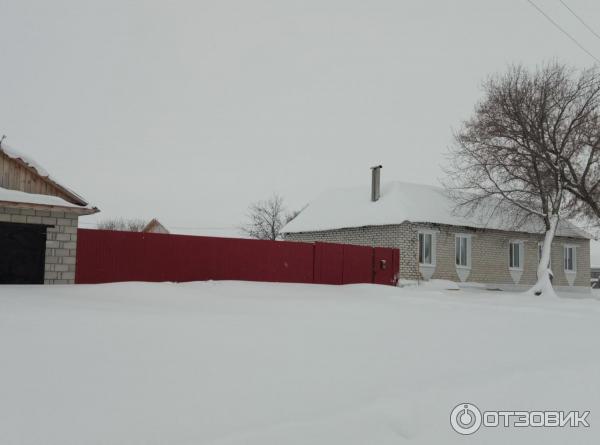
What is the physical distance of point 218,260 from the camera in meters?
15.7

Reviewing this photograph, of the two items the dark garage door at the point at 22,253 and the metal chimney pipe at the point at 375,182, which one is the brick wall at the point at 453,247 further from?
the dark garage door at the point at 22,253

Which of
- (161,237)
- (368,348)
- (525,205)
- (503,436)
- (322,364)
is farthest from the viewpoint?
(525,205)

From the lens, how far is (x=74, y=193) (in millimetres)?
11781

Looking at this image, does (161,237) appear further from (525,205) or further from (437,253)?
(525,205)

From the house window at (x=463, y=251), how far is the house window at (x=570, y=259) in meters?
8.97

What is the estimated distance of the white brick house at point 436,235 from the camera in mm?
23234

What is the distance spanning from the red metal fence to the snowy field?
17.4ft

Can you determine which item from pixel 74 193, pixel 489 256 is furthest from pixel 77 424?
pixel 489 256

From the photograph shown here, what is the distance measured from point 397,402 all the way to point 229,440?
5.36ft

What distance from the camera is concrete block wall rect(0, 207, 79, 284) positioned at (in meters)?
11.7

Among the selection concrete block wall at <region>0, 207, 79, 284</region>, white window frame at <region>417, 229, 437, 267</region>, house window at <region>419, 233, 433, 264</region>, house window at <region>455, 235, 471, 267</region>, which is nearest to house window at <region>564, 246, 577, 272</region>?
house window at <region>455, 235, 471, 267</region>

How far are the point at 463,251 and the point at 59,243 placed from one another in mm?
18825

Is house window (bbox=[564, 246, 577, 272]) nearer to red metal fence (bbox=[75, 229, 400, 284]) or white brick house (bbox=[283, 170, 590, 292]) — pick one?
white brick house (bbox=[283, 170, 590, 292])

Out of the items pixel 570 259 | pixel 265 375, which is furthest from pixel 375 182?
pixel 265 375
